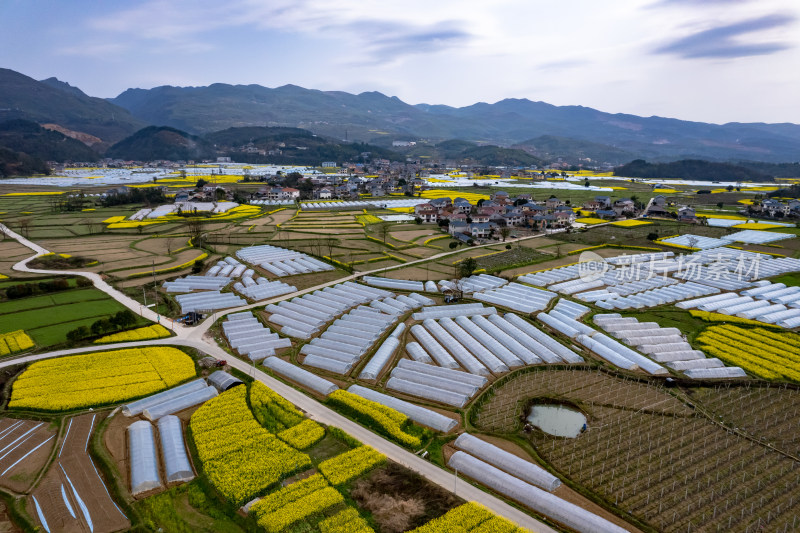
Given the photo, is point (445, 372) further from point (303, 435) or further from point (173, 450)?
point (173, 450)

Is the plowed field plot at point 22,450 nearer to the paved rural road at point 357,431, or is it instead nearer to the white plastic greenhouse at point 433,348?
the paved rural road at point 357,431

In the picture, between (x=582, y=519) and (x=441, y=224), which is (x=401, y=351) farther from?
(x=441, y=224)

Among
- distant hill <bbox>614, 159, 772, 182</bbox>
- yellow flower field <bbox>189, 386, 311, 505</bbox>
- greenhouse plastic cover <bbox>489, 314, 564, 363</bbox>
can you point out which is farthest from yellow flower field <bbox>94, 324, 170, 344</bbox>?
distant hill <bbox>614, 159, 772, 182</bbox>

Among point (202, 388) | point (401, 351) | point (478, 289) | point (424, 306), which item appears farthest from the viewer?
point (478, 289)

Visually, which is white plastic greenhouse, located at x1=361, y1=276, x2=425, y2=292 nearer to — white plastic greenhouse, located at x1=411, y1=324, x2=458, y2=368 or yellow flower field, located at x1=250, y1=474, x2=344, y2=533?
white plastic greenhouse, located at x1=411, y1=324, x2=458, y2=368

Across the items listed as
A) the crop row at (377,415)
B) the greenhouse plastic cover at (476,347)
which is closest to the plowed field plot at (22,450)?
the crop row at (377,415)

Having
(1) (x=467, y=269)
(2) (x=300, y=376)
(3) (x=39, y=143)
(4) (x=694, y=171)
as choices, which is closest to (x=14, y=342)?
(2) (x=300, y=376)

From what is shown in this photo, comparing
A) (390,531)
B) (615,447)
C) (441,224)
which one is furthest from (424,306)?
(441,224)
